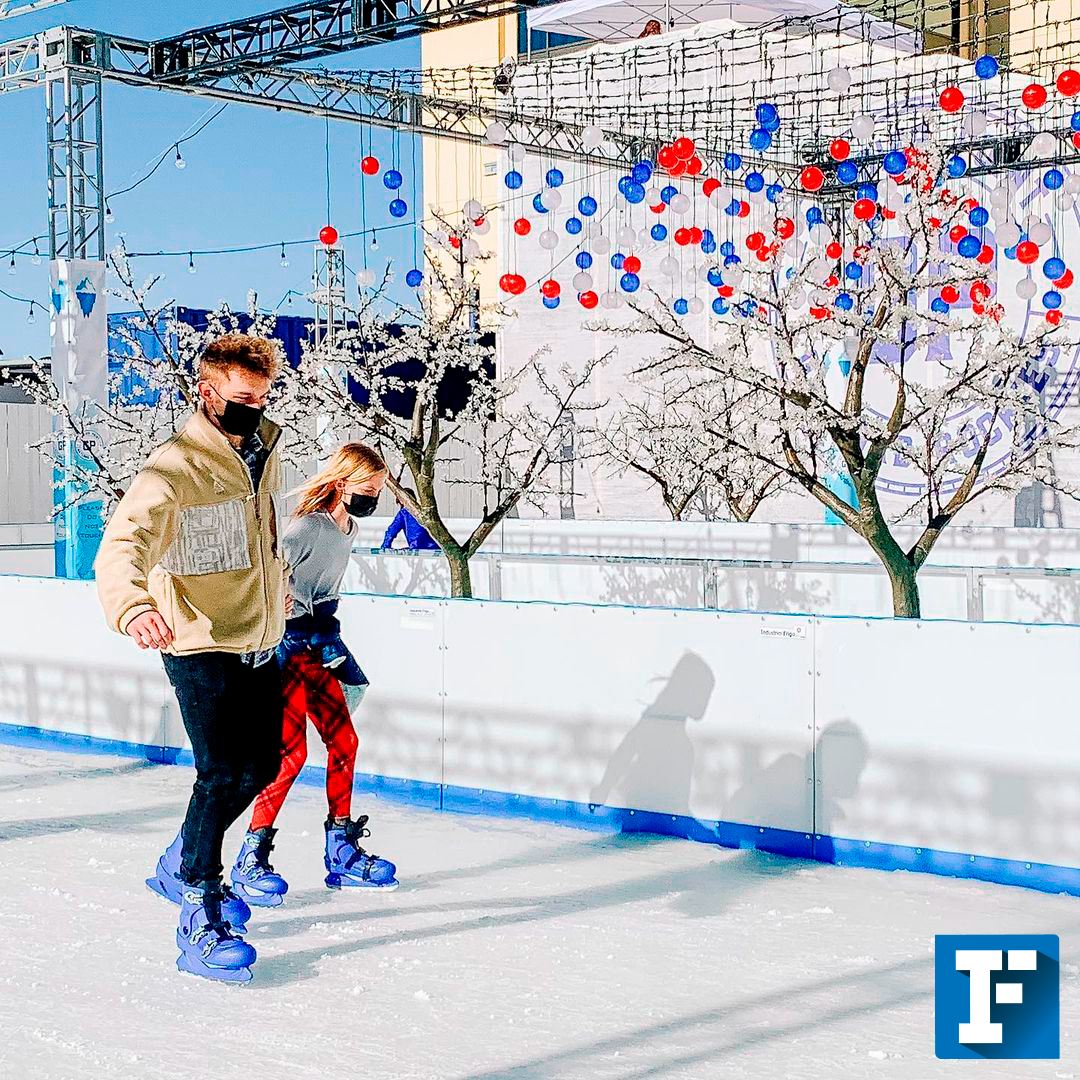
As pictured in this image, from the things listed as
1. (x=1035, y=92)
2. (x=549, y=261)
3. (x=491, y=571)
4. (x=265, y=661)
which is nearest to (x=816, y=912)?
(x=265, y=661)

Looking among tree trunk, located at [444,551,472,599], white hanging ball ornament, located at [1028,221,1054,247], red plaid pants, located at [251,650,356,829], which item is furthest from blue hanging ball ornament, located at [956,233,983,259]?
red plaid pants, located at [251,650,356,829]

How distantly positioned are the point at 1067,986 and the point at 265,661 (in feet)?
6.87

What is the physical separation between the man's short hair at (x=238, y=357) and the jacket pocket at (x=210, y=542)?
1.03 feet

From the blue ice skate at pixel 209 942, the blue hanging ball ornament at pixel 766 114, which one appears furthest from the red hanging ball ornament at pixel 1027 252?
the blue ice skate at pixel 209 942

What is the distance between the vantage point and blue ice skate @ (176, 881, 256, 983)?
3795mm

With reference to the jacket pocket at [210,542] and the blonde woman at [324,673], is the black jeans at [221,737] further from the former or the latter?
the blonde woman at [324,673]

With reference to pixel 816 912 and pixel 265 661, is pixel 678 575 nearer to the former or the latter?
pixel 816 912

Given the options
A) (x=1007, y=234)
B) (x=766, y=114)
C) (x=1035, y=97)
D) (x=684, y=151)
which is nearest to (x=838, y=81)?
(x=766, y=114)

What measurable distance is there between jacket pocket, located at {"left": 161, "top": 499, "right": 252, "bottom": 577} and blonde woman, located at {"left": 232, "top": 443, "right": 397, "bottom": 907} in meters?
0.79

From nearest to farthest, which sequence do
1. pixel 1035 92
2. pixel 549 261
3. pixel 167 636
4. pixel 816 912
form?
pixel 167 636, pixel 816 912, pixel 1035 92, pixel 549 261

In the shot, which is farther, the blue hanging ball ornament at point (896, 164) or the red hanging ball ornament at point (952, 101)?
the red hanging ball ornament at point (952, 101)

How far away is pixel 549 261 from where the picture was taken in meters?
23.4

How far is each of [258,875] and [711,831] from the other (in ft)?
5.48

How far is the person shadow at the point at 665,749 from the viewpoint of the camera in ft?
18.3
